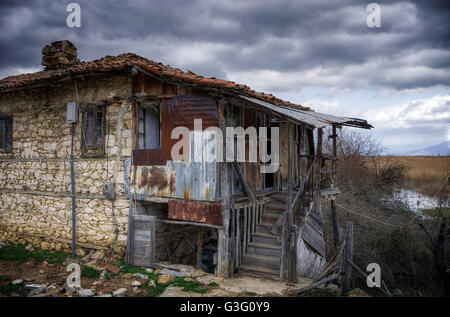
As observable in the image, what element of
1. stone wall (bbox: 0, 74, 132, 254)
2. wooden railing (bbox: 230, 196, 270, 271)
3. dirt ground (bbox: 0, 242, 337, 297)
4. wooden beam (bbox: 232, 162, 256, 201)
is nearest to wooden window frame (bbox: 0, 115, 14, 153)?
stone wall (bbox: 0, 74, 132, 254)

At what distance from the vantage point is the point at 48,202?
8.68 meters

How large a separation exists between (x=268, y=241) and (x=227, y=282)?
66.6 inches

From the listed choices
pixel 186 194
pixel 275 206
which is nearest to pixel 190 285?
pixel 186 194

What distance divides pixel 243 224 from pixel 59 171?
18.3 feet

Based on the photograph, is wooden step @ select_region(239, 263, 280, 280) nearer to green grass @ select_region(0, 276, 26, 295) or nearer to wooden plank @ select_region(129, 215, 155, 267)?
wooden plank @ select_region(129, 215, 155, 267)

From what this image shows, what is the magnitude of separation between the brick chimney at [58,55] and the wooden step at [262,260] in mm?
8629

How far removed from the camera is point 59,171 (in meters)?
8.47

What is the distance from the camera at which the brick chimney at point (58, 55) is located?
31.8ft

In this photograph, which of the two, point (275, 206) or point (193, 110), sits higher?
point (193, 110)

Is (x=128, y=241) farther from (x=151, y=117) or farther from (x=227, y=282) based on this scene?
(x=151, y=117)

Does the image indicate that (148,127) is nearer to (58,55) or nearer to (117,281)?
(117,281)

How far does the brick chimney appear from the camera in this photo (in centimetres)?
970
